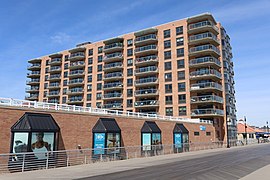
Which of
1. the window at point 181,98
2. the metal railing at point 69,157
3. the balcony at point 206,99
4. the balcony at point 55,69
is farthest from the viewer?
the balcony at point 55,69

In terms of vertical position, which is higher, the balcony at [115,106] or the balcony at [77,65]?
the balcony at [77,65]

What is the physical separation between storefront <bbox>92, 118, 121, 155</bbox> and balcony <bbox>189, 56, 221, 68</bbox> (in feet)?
101

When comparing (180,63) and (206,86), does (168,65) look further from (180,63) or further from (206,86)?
(206,86)

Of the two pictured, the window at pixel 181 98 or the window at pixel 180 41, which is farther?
the window at pixel 180 41

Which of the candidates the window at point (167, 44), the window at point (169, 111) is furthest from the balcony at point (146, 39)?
the window at point (169, 111)

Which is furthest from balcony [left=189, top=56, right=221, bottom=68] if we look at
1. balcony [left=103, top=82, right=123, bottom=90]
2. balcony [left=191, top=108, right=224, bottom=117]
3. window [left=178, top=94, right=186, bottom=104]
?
→ balcony [left=103, top=82, right=123, bottom=90]

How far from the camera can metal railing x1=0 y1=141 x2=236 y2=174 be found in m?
16.2

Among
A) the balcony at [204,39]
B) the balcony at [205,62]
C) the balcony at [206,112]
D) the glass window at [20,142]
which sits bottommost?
the glass window at [20,142]

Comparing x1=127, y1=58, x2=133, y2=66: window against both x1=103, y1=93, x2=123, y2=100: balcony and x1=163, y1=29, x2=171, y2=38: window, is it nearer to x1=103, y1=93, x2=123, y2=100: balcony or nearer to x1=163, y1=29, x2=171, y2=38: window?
x1=103, y1=93, x2=123, y2=100: balcony

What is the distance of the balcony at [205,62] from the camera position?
50.1 metres

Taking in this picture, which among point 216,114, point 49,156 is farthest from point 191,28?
point 49,156

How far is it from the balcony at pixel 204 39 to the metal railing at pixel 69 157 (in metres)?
26.3

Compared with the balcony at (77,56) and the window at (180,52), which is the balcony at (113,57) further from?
the window at (180,52)

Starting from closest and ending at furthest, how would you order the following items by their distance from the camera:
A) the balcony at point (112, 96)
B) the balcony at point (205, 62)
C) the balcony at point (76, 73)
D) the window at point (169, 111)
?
the balcony at point (205, 62)
the window at point (169, 111)
the balcony at point (112, 96)
the balcony at point (76, 73)
